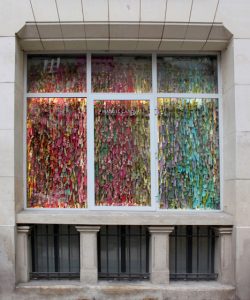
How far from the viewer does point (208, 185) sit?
20.6ft

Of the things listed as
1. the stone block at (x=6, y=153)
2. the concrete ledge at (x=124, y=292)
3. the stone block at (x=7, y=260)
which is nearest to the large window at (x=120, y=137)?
the stone block at (x=6, y=153)

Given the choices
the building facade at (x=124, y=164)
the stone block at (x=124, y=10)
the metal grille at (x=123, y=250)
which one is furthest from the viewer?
the metal grille at (x=123, y=250)

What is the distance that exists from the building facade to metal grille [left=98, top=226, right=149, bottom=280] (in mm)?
17

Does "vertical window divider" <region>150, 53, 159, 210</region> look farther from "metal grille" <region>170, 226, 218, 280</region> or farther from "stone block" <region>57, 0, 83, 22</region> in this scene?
"stone block" <region>57, 0, 83, 22</region>

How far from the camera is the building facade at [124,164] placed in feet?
19.2

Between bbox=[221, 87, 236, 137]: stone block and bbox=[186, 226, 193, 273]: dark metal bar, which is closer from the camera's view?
bbox=[221, 87, 236, 137]: stone block

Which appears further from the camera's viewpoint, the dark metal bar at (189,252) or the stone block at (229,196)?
the dark metal bar at (189,252)

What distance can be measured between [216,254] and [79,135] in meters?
3.04

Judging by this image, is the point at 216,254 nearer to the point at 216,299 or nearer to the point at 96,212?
the point at 216,299

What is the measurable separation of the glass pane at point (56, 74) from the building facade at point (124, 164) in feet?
0.06

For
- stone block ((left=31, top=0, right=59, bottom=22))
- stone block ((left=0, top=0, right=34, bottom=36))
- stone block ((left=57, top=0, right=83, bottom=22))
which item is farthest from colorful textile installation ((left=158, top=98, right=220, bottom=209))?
stone block ((left=0, top=0, right=34, bottom=36))

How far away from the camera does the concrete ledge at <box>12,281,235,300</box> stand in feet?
18.9

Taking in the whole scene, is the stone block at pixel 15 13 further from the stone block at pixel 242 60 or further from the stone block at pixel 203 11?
the stone block at pixel 242 60

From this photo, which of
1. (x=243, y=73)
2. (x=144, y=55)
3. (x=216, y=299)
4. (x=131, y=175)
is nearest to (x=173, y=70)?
(x=144, y=55)
